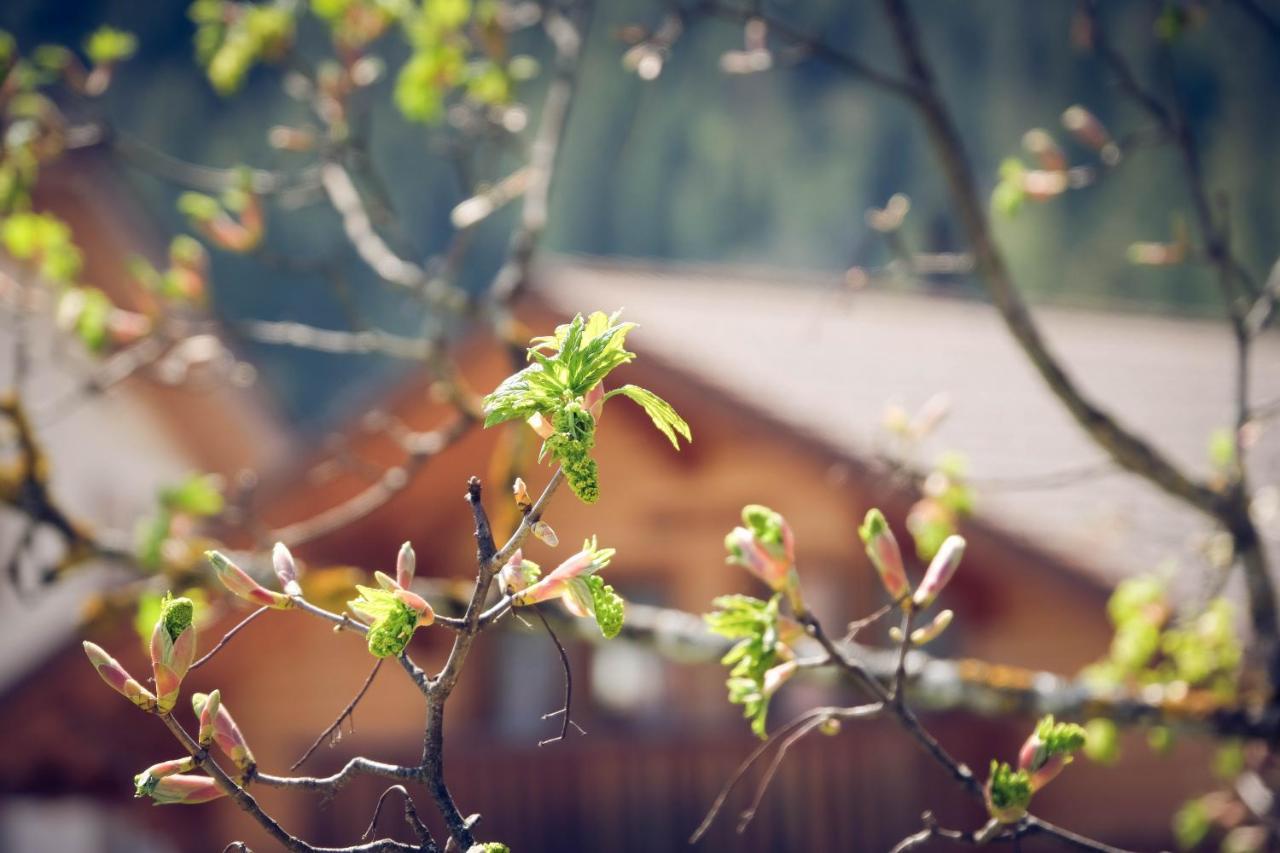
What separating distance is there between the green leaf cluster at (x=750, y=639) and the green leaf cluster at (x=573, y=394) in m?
0.45

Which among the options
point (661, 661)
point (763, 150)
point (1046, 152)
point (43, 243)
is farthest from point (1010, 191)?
point (763, 150)

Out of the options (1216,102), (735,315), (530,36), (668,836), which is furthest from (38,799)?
(1216,102)

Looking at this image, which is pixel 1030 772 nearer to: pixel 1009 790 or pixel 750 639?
pixel 1009 790

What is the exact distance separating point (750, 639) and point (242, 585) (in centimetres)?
61

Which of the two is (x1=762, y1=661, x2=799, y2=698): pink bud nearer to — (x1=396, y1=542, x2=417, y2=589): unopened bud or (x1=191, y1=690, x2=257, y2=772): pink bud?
(x1=396, y1=542, x2=417, y2=589): unopened bud

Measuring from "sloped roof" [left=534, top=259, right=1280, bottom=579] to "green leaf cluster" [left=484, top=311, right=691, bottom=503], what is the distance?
259cm

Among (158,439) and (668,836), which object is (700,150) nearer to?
(158,439)

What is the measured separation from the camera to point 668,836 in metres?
6.75

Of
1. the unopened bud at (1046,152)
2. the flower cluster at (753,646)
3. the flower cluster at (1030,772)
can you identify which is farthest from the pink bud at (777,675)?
the unopened bud at (1046,152)

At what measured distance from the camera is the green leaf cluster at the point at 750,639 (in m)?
1.55

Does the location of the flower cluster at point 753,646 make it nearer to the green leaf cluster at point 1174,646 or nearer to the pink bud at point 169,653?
the pink bud at point 169,653

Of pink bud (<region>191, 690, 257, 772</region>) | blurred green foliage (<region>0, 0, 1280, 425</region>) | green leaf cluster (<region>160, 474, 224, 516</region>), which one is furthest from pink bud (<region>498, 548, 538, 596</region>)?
blurred green foliage (<region>0, 0, 1280, 425</region>)

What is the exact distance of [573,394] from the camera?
1.18 meters

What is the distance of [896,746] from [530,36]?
24083mm
